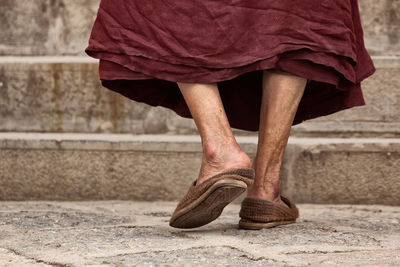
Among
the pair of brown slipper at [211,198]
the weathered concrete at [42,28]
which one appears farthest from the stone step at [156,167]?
the pair of brown slipper at [211,198]

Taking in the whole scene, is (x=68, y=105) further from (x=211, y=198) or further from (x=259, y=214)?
(x=211, y=198)

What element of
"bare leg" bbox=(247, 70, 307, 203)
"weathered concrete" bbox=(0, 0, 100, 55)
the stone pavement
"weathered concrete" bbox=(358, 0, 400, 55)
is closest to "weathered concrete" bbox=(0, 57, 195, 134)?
"weathered concrete" bbox=(0, 0, 100, 55)

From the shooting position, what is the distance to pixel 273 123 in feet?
7.68

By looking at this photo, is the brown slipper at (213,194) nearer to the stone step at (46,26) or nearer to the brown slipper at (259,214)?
the brown slipper at (259,214)

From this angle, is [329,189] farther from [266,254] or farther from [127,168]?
[266,254]

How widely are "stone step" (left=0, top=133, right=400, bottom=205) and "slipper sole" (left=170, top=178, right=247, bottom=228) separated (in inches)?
41.3

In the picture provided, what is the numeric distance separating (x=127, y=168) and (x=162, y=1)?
1.20m

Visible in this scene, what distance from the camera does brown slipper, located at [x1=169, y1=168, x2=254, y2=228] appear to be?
2.08 m

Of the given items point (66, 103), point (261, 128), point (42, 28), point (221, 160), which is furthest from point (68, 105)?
point (221, 160)

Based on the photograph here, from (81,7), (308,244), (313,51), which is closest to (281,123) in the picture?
(313,51)

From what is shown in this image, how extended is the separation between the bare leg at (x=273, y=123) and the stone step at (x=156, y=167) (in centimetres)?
79

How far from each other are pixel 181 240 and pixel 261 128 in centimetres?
47

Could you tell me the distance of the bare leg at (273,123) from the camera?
2.31 m

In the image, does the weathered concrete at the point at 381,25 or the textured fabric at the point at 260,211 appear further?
the weathered concrete at the point at 381,25
